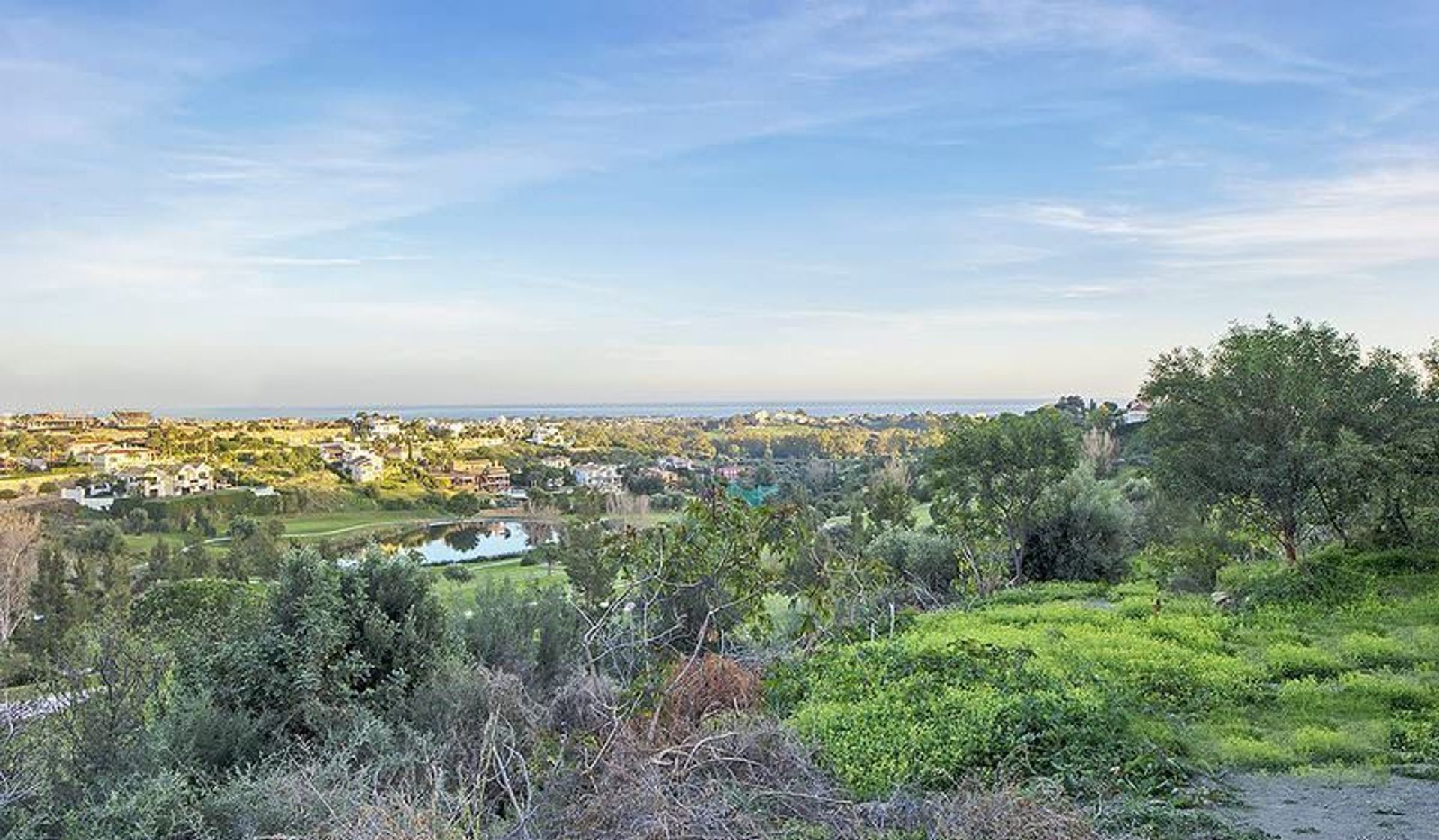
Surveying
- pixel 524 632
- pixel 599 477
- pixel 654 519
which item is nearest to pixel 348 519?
pixel 599 477

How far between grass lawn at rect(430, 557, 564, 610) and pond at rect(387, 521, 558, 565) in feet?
6.51

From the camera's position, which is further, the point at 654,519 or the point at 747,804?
the point at 654,519

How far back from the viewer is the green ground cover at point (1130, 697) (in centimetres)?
566

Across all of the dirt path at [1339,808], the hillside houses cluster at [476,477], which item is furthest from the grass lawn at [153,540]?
the dirt path at [1339,808]

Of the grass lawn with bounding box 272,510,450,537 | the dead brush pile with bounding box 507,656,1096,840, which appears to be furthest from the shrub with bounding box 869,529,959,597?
the grass lawn with bounding box 272,510,450,537

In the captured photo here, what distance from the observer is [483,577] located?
1870cm

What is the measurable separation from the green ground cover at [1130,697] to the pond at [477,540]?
89.8ft

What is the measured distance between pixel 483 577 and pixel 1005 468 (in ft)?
33.5

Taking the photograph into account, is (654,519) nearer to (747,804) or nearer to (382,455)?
(747,804)

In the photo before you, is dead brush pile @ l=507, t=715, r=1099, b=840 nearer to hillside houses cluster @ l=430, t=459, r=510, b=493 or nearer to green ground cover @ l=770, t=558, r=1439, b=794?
green ground cover @ l=770, t=558, r=1439, b=794

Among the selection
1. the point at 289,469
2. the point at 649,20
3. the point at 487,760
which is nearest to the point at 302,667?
the point at 487,760

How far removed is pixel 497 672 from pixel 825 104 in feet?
37.1

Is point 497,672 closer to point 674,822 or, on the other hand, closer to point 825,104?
point 674,822

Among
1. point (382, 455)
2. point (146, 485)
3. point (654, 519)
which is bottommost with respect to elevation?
point (146, 485)
